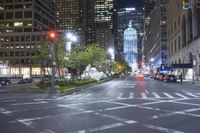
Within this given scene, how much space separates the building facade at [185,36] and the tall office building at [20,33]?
182 feet

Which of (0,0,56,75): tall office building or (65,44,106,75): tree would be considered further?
(0,0,56,75): tall office building

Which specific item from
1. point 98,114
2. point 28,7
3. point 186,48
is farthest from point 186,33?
point 98,114

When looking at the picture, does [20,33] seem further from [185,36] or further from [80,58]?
[80,58]

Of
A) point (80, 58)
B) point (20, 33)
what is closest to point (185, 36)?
point (80, 58)

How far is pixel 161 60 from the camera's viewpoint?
564 ft

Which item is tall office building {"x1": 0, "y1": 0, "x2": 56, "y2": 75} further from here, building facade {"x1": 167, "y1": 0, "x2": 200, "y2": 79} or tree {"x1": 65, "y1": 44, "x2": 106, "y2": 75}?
tree {"x1": 65, "y1": 44, "x2": 106, "y2": 75}

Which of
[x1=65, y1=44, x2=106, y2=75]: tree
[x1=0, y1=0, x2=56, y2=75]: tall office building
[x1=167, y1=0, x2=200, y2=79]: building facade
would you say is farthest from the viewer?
[x1=0, y1=0, x2=56, y2=75]: tall office building

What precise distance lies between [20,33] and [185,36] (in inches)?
3126

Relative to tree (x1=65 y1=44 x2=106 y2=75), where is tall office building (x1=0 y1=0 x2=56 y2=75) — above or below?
above

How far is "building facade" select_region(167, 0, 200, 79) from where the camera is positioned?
287 ft

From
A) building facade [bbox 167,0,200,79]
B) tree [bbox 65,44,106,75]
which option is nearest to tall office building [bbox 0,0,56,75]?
building facade [bbox 167,0,200,79]

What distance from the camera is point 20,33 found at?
531 ft

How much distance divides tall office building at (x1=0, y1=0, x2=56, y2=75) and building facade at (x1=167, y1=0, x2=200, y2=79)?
5556 cm

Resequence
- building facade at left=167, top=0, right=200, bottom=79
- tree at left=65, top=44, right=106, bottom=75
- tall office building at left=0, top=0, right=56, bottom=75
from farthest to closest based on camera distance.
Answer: tall office building at left=0, top=0, right=56, bottom=75 < building facade at left=167, top=0, right=200, bottom=79 < tree at left=65, top=44, right=106, bottom=75
